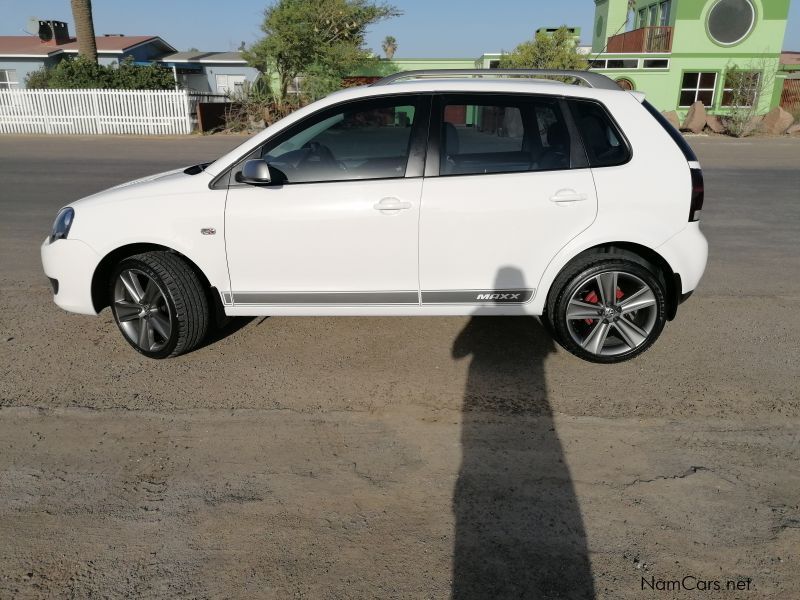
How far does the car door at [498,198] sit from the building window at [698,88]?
3246cm

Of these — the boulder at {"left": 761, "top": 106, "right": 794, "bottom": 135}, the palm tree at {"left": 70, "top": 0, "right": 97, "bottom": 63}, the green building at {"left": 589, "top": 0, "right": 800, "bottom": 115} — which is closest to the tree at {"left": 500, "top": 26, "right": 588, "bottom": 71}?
the green building at {"left": 589, "top": 0, "right": 800, "bottom": 115}

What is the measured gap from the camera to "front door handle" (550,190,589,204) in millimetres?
3973

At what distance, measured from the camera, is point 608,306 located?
4188mm

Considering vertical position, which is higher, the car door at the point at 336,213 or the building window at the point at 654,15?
the building window at the point at 654,15

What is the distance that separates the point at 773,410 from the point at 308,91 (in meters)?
26.9

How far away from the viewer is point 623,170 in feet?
13.2

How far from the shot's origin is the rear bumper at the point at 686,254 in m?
4.09

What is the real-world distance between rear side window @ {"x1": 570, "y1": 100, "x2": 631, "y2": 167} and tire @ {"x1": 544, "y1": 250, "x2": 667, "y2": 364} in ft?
2.06

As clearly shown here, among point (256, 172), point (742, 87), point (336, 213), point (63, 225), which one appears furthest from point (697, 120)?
point (63, 225)

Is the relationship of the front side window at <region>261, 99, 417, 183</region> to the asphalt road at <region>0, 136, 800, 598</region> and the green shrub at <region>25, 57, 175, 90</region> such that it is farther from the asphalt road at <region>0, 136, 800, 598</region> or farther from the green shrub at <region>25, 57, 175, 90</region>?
the green shrub at <region>25, 57, 175, 90</region>

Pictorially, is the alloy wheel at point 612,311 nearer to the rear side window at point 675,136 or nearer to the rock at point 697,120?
the rear side window at point 675,136

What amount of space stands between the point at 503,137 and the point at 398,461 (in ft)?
7.72

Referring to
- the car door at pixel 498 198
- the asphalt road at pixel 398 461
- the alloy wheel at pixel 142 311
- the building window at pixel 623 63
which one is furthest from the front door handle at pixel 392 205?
the building window at pixel 623 63

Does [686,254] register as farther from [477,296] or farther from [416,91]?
[416,91]
